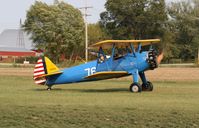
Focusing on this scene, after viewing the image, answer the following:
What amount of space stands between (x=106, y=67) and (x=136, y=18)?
94344 mm

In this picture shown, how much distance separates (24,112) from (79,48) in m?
87.0

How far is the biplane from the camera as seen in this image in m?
22.1

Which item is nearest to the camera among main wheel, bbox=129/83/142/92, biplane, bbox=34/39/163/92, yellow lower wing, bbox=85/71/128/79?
main wheel, bbox=129/83/142/92

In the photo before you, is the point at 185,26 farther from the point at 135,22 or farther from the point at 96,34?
the point at 96,34

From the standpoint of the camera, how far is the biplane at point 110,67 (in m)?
22.1

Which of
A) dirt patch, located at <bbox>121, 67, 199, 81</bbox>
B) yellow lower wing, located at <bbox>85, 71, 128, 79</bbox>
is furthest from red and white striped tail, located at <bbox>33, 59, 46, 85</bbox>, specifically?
dirt patch, located at <bbox>121, 67, 199, 81</bbox>

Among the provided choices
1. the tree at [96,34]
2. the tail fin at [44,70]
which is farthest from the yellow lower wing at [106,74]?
the tree at [96,34]

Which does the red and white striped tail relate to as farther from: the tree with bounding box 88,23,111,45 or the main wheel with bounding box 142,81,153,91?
the tree with bounding box 88,23,111,45

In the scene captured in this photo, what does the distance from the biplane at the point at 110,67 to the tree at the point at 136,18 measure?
300ft

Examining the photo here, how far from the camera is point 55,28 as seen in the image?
94.6 meters

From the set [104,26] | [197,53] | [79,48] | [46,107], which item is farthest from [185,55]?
[46,107]

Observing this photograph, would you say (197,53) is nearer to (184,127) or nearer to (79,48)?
(79,48)

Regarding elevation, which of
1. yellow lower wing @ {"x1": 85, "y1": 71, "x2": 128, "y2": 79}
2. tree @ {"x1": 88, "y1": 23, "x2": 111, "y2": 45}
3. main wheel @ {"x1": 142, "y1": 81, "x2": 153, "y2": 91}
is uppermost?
tree @ {"x1": 88, "y1": 23, "x2": 111, "y2": 45}

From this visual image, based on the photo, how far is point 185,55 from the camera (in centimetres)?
12225
